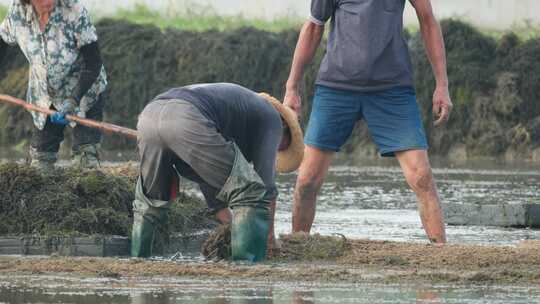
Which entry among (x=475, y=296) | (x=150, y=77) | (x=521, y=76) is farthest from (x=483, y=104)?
(x=475, y=296)

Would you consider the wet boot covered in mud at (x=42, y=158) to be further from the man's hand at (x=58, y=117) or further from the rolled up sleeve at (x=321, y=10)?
the rolled up sleeve at (x=321, y=10)

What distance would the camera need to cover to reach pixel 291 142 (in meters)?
9.12

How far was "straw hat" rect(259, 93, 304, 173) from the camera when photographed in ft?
29.5

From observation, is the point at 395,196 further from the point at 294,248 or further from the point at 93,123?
the point at 294,248

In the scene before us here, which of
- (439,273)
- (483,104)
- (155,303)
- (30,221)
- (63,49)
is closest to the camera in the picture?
(155,303)

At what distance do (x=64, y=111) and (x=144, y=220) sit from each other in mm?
2459

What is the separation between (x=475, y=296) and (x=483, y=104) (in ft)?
41.8

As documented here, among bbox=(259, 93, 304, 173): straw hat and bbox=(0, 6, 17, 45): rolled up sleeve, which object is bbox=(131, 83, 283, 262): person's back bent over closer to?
bbox=(259, 93, 304, 173): straw hat

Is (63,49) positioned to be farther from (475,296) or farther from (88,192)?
(475,296)

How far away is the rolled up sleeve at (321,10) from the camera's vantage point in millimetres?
10047

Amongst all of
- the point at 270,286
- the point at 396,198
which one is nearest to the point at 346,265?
the point at 270,286

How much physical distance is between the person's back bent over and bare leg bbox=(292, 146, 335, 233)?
1227mm

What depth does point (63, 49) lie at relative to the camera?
37.2 ft

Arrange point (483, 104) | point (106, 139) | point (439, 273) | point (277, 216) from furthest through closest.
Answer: point (106, 139) → point (483, 104) → point (277, 216) → point (439, 273)
